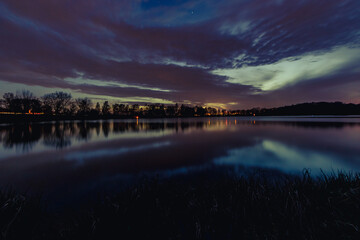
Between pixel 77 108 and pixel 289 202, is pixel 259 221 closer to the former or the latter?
pixel 289 202

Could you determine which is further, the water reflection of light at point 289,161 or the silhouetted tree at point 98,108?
the silhouetted tree at point 98,108

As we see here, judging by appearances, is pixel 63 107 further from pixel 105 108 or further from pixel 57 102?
pixel 105 108

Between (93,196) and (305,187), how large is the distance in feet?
29.8

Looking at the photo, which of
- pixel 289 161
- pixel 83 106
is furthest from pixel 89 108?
pixel 289 161

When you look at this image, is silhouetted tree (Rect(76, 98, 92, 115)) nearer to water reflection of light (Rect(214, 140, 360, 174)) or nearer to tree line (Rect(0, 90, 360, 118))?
tree line (Rect(0, 90, 360, 118))

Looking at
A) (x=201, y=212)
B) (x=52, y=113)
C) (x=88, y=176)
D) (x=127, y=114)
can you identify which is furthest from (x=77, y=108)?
(x=201, y=212)

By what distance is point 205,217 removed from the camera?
4305 mm

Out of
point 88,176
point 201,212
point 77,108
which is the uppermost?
point 77,108

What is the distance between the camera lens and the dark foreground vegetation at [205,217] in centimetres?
358

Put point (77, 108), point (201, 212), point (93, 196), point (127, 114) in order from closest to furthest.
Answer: point (201, 212) < point (93, 196) < point (77, 108) < point (127, 114)

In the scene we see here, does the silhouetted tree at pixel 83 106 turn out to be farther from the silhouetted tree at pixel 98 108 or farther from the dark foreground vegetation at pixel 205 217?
the dark foreground vegetation at pixel 205 217

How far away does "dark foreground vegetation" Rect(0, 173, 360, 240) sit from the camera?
3.58 m

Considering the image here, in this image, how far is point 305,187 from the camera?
536cm

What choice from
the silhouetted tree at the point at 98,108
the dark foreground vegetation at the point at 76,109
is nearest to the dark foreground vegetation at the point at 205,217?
the dark foreground vegetation at the point at 76,109
